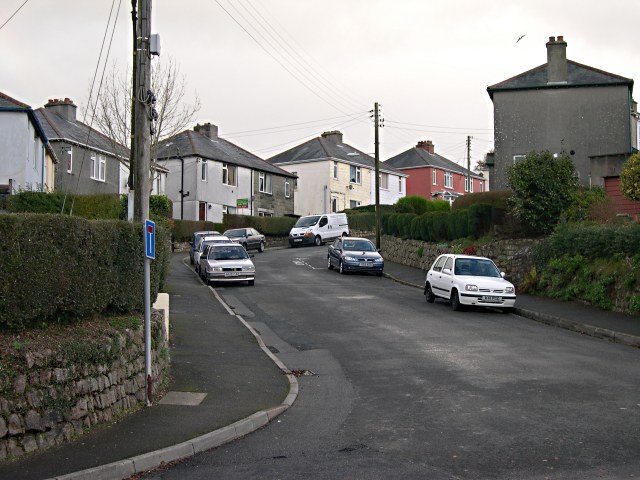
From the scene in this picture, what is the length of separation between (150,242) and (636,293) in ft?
48.5

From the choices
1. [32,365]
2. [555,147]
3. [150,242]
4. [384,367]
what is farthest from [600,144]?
[32,365]

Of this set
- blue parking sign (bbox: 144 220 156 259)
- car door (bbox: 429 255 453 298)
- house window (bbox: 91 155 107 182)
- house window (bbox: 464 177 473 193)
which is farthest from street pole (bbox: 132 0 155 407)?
house window (bbox: 464 177 473 193)

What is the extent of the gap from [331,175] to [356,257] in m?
37.2

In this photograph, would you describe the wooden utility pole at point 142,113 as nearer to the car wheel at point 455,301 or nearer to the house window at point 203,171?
the car wheel at point 455,301

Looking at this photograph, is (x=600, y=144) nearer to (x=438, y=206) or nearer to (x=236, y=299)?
(x=438, y=206)

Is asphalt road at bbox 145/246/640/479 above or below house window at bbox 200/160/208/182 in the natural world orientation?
below

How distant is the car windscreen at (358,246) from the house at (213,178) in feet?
69.0

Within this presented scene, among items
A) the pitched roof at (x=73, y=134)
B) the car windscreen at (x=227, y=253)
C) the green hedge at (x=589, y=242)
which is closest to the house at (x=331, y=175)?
the pitched roof at (x=73, y=134)

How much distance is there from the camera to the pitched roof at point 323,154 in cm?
7196

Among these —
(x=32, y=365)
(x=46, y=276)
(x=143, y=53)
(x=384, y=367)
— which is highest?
(x=143, y=53)

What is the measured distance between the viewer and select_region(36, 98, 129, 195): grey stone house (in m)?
42.5

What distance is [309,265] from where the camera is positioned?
127 feet

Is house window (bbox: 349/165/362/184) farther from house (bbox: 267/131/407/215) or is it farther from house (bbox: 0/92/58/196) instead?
house (bbox: 0/92/58/196)

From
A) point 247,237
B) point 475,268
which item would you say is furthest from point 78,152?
point 475,268
